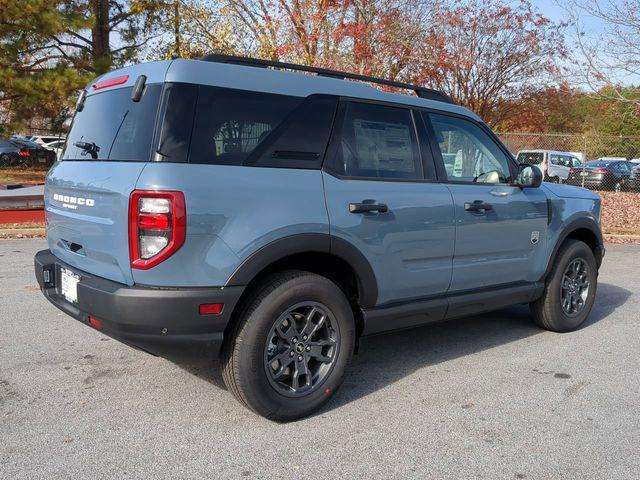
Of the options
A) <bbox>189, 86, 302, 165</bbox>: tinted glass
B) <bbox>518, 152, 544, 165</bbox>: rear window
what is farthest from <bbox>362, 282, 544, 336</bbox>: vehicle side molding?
<bbox>518, 152, 544, 165</bbox>: rear window

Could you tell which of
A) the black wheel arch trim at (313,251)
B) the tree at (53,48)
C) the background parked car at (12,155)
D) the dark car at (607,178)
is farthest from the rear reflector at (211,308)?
the background parked car at (12,155)

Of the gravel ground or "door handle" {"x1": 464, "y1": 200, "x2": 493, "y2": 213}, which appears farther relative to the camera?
"door handle" {"x1": 464, "y1": 200, "x2": 493, "y2": 213}

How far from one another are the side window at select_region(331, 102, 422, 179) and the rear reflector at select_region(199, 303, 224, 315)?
3.66 ft

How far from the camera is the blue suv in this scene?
9.87 feet

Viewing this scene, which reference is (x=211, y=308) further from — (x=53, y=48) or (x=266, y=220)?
(x=53, y=48)

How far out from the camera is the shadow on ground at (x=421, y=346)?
4.06 meters

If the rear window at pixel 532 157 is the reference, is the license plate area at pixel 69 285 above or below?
below

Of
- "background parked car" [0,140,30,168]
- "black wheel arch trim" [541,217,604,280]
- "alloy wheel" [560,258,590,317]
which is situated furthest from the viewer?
"background parked car" [0,140,30,168]

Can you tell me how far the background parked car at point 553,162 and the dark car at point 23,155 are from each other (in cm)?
2159

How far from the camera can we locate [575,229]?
→ 206 inches

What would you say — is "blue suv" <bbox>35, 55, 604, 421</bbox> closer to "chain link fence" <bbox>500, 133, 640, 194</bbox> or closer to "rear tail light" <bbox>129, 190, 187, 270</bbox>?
"rear tail light" <bbox>129, 190, 187, 270</bbox>

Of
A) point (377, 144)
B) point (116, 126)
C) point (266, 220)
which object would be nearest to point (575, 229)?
point (377, 144)

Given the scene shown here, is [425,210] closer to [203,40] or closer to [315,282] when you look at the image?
[315,282]

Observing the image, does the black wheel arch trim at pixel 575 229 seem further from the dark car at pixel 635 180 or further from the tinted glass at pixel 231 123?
the dark car at pixel 635 180
